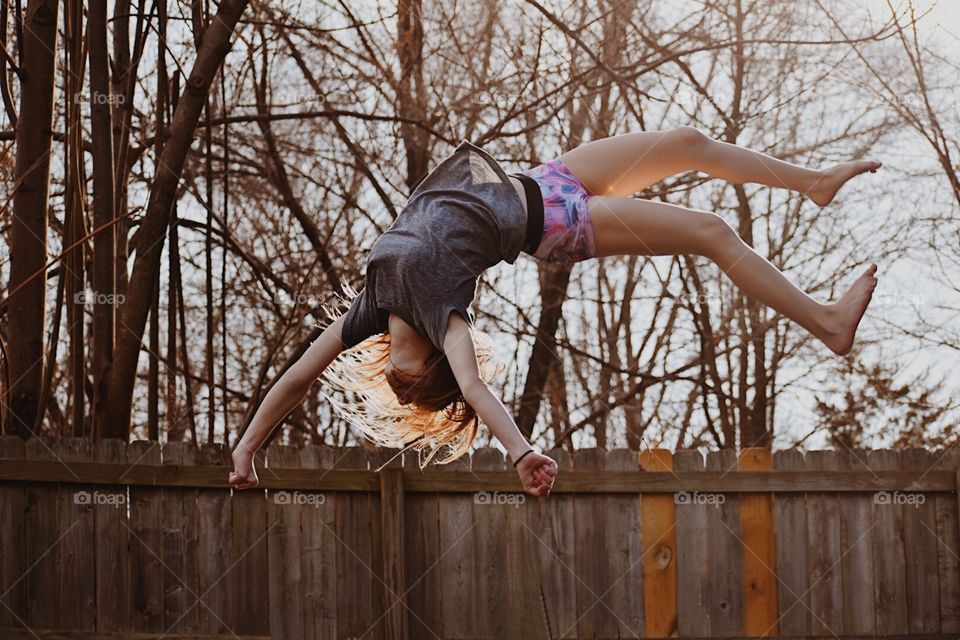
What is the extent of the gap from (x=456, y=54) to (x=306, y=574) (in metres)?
3.53

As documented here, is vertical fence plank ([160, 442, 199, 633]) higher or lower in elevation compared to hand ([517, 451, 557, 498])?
lower

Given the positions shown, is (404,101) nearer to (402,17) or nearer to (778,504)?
(402,17)

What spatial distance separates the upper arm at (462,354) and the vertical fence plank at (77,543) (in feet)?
10.7

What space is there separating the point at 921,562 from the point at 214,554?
355 cm

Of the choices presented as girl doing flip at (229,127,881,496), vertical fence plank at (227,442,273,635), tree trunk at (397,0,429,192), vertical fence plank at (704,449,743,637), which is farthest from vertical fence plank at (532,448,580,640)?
girl doing flip at (229,127,881,496)

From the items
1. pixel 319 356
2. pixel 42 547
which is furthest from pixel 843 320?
pixel 42 547

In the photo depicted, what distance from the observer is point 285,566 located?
5.60 metres

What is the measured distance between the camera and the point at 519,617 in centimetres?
569

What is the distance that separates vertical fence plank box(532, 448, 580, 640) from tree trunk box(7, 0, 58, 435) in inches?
96.0

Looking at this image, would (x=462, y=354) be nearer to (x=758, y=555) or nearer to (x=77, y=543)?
(x=77, y=543)

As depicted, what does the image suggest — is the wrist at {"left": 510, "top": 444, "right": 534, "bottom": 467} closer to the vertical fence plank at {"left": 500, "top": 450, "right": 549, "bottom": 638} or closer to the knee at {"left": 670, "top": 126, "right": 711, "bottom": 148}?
the knee at {"left": 670, "top": 126, "right": 711, "bottom": 148}

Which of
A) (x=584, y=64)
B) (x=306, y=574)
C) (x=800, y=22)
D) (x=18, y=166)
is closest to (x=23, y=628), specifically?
(x=306, y=574)

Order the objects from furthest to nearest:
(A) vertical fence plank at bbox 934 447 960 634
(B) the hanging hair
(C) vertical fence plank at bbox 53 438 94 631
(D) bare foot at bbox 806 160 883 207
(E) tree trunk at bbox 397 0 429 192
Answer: (E) tree trunk at bbox 397 0 429 192, (A) vertical fence plank at bbox 934 447 960 634, (C) vertical fence plank at bbox 53 438 94 631, (B) the hanging hair, (D) bare foot at bbox 806 160 883 207

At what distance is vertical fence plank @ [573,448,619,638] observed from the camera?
5711mm
